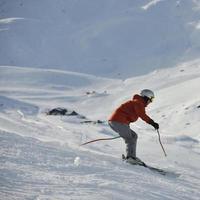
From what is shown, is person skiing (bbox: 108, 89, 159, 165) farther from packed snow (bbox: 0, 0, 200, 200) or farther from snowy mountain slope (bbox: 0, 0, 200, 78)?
snowy mountain slope (bbox: 0, 0, 200, 78)

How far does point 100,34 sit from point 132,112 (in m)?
46.9

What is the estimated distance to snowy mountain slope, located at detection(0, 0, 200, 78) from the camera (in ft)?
168

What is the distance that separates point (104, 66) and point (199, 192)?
140 ft

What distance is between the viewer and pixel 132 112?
33.6ft

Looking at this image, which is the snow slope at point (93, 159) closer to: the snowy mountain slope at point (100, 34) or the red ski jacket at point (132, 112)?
the red ski jacket at point (132, 112)

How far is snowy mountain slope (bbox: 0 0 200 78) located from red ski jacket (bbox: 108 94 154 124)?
37.2 metres

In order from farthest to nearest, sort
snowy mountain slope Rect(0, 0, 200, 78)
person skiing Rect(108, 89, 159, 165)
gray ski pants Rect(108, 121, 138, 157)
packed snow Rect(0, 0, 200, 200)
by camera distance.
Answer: snowy mountain slope Rect(0, 0, 200, 78), gray ski pants Rect(108, 121, 138, 157), person skiing Rect(108, 89, 159, 165), packed snow Rect(0, 0, 200, 200)

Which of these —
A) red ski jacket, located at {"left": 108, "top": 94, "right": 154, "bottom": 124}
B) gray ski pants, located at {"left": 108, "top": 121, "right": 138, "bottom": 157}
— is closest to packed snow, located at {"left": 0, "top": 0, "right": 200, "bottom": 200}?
gray ski pants, located at {"left": 108, "top": 121, "right": 138, "bottom": 157}

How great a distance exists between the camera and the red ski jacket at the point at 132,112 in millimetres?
10047

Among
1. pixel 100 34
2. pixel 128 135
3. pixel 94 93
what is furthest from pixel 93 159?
pixel 100 34

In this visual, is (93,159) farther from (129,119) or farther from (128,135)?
(129,119)

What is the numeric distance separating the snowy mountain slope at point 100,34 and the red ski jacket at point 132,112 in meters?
37.2

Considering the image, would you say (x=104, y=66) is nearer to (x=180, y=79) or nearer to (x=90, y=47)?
(x=90, y=47)

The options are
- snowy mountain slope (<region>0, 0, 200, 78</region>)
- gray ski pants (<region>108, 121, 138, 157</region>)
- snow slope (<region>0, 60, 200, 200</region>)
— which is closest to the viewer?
snow slope (<region>0, 60, 200, 200</region>)
